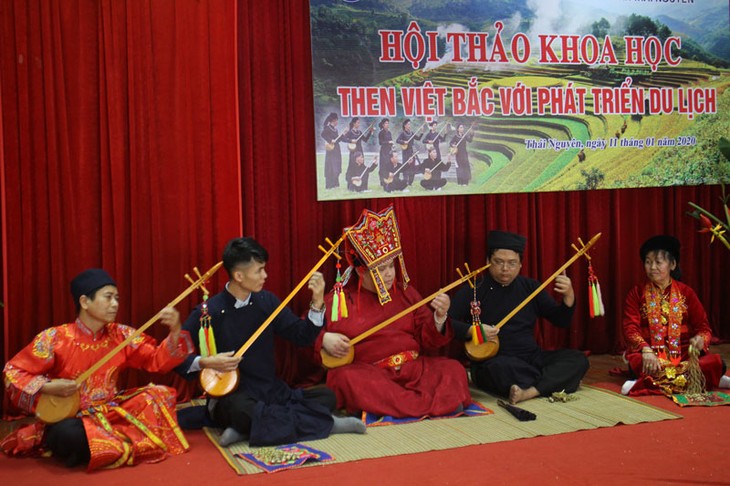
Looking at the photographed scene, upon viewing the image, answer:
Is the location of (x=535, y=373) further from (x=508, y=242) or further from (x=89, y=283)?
(x=89, y=283)

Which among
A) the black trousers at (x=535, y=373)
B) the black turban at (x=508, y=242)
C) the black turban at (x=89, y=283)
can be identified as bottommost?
the black trousers at (x=535, y=373)

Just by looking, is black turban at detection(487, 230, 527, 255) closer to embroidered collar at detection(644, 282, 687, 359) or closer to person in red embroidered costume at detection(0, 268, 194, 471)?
embroidered collar at detection(644, 282, 687, 359)

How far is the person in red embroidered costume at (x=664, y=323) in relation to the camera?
14.8 ft

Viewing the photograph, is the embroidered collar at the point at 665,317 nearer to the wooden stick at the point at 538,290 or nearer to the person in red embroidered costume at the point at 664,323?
the person in red embroidered costume at the point at 664,323

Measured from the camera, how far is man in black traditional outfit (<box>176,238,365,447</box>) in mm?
3738

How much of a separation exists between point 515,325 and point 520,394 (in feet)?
1.67

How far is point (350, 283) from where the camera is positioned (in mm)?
4621

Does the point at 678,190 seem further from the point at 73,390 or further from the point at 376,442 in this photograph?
the point at 73,390

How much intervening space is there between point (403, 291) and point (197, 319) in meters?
1.18

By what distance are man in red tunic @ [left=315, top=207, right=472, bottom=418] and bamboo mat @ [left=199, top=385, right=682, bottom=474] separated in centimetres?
15

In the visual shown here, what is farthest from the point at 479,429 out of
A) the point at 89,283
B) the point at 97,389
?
the point at 89,283

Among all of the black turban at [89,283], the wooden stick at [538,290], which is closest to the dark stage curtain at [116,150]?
the black turban at [89,283]

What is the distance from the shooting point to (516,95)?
5160mm

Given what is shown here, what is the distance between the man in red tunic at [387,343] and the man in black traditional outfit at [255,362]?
0.15m
